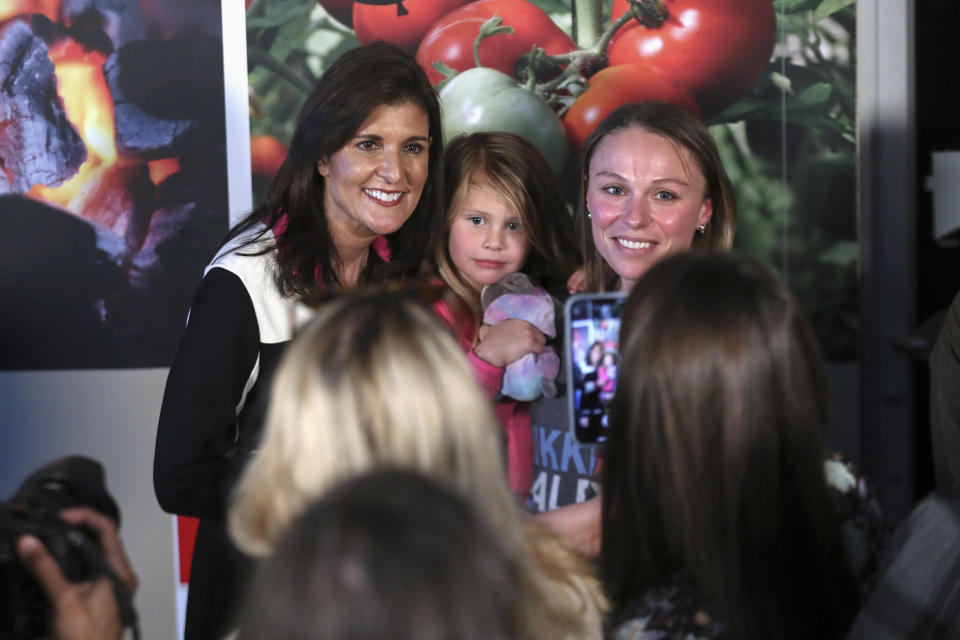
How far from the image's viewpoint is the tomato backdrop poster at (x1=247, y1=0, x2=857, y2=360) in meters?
2.62

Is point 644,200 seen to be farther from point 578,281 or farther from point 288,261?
point 288,261

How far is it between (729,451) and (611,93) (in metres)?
1.79

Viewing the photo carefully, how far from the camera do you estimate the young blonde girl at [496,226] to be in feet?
6.65

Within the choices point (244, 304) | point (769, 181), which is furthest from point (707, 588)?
point (769, 181)

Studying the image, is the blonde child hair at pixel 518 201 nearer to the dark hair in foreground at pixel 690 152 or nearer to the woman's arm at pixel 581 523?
the dark hair in foreground at pixel 690 152

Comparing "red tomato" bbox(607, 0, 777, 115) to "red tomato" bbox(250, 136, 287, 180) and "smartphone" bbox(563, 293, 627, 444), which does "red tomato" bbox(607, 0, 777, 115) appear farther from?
"smartphone" bbox(563, 293, 627, 444)

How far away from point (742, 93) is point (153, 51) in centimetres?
164

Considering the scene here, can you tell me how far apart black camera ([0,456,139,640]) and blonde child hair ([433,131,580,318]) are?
116 cm

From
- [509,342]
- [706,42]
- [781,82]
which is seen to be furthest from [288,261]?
[781,82]

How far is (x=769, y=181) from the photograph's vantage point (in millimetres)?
2705

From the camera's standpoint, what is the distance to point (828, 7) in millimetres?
2664

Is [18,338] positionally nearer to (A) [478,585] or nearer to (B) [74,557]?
(B) [74,557]

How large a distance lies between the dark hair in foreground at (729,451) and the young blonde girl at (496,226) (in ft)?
3.08

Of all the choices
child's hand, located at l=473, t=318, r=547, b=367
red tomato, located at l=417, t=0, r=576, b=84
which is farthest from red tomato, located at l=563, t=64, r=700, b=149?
child's hand, located at l=473, t=318, r=547, b=367
